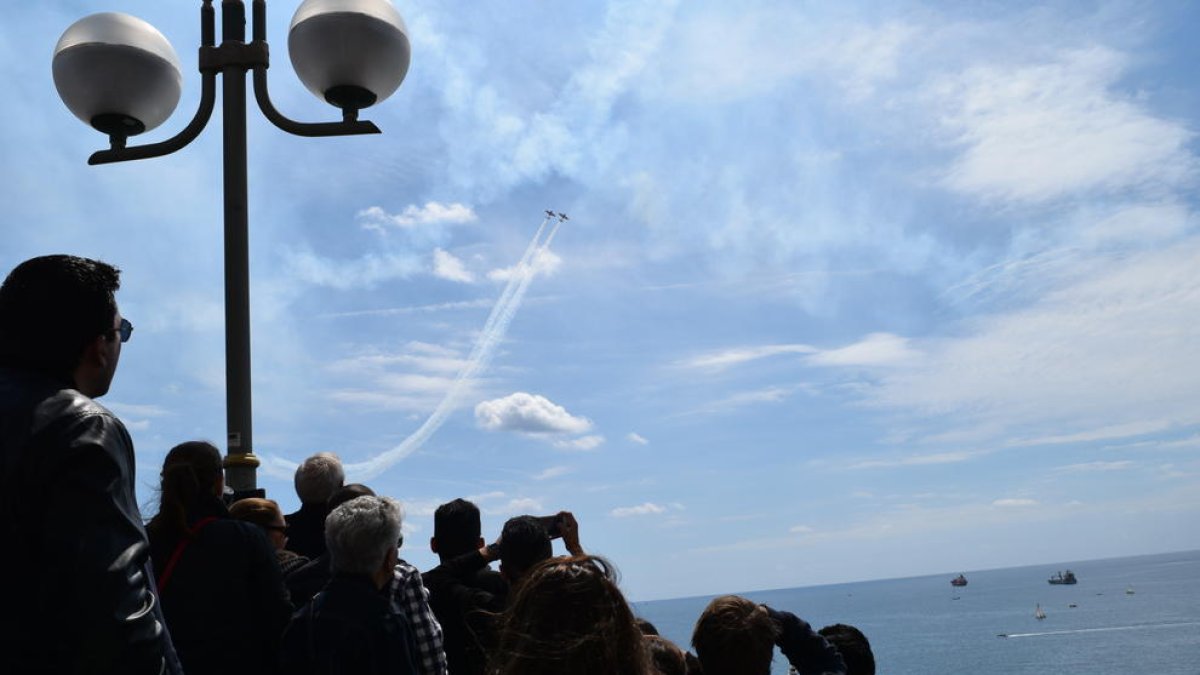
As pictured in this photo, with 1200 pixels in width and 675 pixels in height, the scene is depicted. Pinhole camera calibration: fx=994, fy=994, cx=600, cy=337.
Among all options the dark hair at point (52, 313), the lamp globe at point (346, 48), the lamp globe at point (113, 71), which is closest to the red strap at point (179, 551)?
the dark hair at point (52, 313)

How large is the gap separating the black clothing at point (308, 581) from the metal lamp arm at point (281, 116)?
2727mm

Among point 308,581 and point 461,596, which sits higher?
point 308,581

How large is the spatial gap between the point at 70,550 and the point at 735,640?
1.93 metres

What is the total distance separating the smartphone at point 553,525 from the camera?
469cm

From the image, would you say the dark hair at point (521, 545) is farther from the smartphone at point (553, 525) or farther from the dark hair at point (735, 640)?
the dark hair at point (735, 640)

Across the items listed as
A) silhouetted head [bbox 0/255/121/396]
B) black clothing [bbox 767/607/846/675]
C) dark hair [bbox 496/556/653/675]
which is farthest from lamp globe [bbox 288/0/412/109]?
dark hair [bbox 496/556/653/675]

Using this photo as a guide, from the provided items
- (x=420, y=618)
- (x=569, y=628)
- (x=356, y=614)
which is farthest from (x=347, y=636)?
(x=569, y=628)

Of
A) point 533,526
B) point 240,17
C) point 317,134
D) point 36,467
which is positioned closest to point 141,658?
point 36,467

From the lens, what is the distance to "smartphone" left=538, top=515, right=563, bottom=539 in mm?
4688

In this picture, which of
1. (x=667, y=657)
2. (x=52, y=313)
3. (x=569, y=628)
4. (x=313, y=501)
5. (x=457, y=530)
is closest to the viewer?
(x=569, y=628)

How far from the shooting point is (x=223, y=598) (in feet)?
12.8

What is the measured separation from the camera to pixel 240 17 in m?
6.02

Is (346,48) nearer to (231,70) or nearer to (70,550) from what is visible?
(231,70)

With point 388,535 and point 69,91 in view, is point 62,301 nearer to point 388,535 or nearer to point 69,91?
point 388,535
